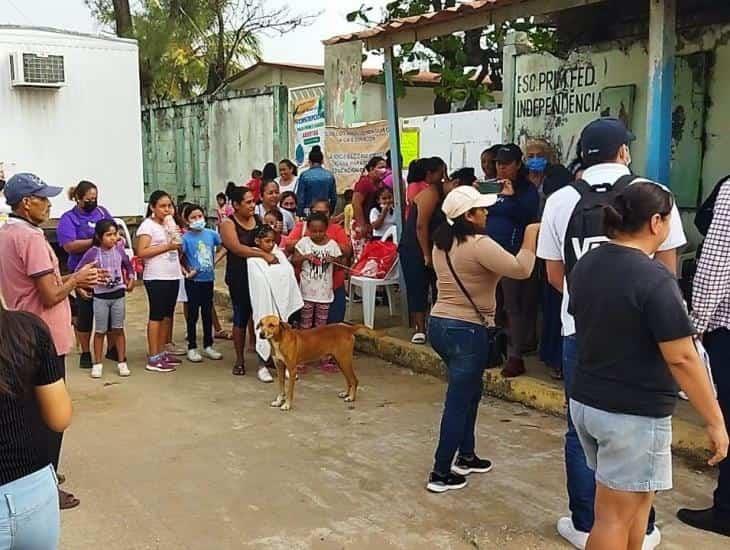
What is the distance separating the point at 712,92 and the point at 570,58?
1.62m

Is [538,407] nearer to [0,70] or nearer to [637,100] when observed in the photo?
[637,100]

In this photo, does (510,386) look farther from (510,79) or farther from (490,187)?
(510,79)

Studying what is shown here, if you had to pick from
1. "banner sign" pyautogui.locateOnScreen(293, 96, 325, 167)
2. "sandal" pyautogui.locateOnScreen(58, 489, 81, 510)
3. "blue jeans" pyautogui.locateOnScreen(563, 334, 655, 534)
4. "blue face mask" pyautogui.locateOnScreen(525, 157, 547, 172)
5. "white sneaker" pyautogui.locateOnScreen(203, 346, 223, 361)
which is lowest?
"sandal" pyautogui.locateOnScreen(58, 489, 81, 510)

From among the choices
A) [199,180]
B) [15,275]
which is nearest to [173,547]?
[15,275]

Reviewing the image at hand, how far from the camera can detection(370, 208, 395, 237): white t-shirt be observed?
8.79m

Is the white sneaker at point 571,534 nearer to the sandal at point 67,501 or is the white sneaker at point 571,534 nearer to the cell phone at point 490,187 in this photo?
the sandal at point 67,501

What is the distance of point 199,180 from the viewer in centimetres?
1766

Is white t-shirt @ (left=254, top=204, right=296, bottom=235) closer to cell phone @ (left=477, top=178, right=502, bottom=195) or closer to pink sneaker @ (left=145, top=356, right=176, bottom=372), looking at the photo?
pink sneaker @ (left=145, top=356, right=176, bottom=372)

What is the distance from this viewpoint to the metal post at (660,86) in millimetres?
5684

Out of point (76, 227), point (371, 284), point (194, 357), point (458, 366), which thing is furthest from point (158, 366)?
point (458, 366)

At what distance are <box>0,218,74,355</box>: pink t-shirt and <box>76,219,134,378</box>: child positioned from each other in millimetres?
2660

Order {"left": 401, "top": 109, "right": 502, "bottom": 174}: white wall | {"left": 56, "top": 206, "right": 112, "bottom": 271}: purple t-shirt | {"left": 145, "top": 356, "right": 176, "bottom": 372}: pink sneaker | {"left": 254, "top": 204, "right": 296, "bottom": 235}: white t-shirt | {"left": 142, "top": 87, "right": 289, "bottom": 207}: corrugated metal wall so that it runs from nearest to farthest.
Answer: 1. {"left": 56, "top": 206, "right": 112, "bottom": 271}: purple t-shirt
2. {"left": 145, "top": 356, "right": 176, "bottom": 372}: pink sneaker
3. {"left": 254, "top": 204, "right": 296, "bottom": 235}: white t-shirt
4. {"left": 401, "top": 109, "right": 502, "bottom": 174}: white wall
5. {"left": 142, "top": 87, "right": 289, "bottom": 207}: corrugated metal wall

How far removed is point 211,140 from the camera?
1711 centimetres

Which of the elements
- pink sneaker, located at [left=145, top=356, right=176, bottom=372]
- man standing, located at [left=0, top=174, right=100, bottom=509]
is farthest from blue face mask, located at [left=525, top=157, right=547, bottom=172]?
man standing, located at [left=0, top=174, right=100, bottom=509]
